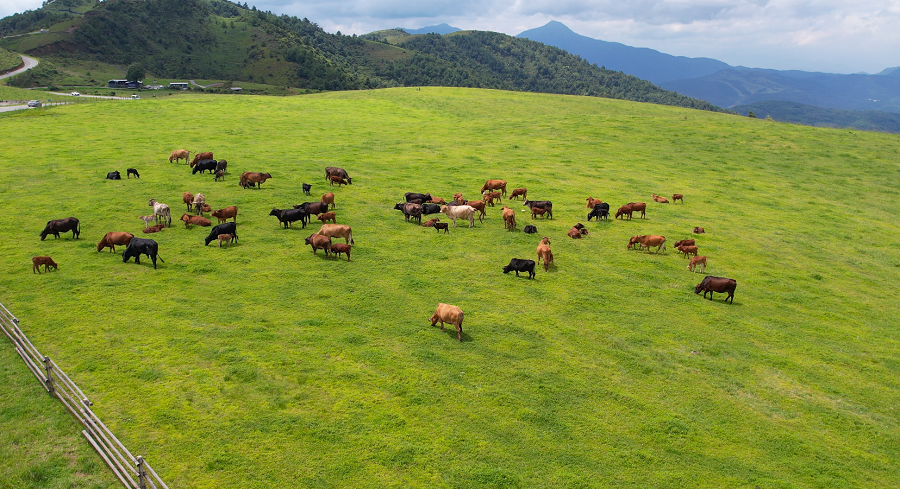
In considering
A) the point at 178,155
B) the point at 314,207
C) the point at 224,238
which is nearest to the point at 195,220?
the point at 224,238

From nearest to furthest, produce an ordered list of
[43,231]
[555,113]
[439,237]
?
[43,231] < [439,237] < [555,113]

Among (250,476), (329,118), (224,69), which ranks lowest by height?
(250,476)

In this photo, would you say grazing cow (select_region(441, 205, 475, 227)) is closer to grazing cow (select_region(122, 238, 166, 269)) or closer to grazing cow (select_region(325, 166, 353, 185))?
grazing cow (select_region(325, 166, 353, 185))

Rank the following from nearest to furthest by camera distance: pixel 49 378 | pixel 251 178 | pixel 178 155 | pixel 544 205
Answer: pixel 49 378
pixel 544 205
pixel 251 178
pixel 178 155

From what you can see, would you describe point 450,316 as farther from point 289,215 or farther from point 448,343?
point 289,215

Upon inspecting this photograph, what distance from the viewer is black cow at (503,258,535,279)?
22.3 m

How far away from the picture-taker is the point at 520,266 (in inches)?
878

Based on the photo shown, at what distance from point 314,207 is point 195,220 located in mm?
5843

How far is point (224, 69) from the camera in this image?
194 m

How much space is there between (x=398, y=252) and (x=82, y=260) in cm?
1297

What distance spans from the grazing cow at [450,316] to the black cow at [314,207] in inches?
484

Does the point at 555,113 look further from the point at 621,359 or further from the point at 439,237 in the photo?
the point at 621,359

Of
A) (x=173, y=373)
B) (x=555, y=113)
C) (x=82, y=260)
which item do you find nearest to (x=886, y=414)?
(x=173, y=373)

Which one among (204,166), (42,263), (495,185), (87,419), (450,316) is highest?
(204,166)
